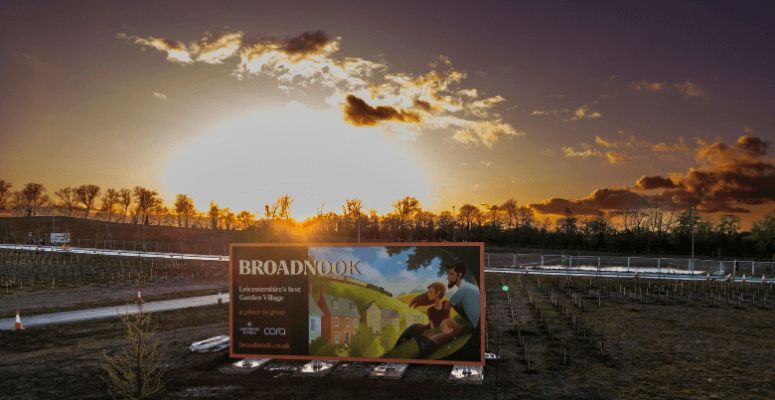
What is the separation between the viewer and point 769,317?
91.2 ft

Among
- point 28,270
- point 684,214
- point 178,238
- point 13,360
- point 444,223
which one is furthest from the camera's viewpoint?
point 444,223

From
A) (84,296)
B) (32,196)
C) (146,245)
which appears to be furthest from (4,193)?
(84,296)

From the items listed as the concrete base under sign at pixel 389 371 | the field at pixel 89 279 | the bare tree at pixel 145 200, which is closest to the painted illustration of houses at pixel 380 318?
the concrete base under sign at pixel 389 371

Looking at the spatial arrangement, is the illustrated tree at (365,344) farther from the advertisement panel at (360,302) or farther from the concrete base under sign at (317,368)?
the concrete base under sign at (317,368)

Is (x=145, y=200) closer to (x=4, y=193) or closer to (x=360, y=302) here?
(x=4, y=193)

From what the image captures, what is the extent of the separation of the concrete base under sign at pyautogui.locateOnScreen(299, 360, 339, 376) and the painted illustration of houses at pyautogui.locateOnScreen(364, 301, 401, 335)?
2290mm

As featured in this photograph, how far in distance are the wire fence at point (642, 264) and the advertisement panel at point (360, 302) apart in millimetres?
43011

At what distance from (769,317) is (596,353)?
15625 mm

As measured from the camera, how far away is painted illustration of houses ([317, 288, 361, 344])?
51.5 ft

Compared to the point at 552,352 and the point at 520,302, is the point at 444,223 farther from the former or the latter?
the point at 552,352

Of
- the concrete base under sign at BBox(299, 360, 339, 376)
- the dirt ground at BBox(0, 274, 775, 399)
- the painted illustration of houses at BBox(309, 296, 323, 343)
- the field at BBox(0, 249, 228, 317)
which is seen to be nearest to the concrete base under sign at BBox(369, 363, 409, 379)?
the dirt ground at BBox(0, 274, 775, 399)

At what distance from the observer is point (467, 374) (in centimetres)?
1560

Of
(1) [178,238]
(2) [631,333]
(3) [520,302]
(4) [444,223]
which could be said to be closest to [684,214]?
(4) [444,223]

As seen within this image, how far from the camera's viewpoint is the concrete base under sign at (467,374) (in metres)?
15.2
